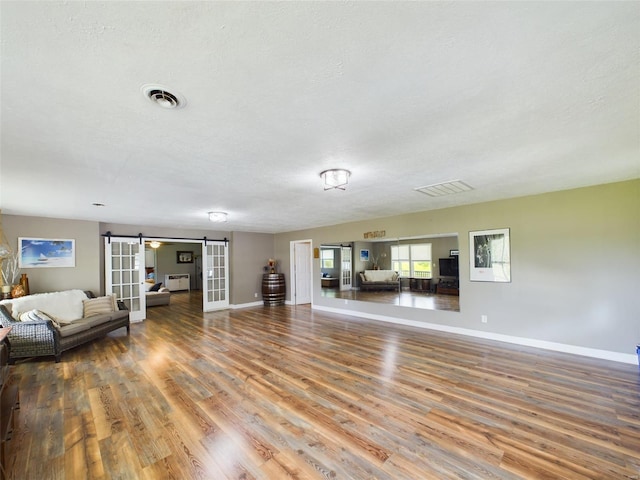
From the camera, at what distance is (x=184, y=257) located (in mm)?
12289

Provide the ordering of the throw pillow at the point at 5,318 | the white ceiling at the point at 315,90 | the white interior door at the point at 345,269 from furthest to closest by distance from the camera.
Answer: the white interior door at the point at 345,269 → the throw pillow at the point at 5,318 → the white ceiling at the point at 315,90

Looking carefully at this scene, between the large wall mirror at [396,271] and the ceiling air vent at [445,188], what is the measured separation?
1.49 metres

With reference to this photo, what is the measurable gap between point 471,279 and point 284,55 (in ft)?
15.7

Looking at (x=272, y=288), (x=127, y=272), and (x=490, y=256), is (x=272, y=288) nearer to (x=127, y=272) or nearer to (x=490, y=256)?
(x=127, y=272)

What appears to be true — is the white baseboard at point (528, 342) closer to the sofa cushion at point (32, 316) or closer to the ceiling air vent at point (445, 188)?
the ceiling air vent at point (445, 188)

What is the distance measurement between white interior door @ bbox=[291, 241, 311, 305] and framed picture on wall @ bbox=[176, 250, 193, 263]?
661 centimetres

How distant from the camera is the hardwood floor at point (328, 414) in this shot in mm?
1854

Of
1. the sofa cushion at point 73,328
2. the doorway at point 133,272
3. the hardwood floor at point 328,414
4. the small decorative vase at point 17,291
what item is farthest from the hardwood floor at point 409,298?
the small decorative vase at point 17,291

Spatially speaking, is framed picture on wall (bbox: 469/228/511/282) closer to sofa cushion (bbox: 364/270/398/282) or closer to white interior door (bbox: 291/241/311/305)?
sofa cushion (bbox: 364/270/398/282)

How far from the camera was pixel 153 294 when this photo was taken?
27.5 ft

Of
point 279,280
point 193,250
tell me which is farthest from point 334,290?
point 193,250

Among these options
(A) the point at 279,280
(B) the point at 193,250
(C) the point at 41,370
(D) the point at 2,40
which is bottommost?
(C) the point at 41,370

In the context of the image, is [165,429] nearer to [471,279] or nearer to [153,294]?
[471,279]

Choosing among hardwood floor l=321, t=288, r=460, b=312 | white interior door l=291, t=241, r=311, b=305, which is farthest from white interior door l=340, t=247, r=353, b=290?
white interior door l=291, t=241, r=311, b=305
